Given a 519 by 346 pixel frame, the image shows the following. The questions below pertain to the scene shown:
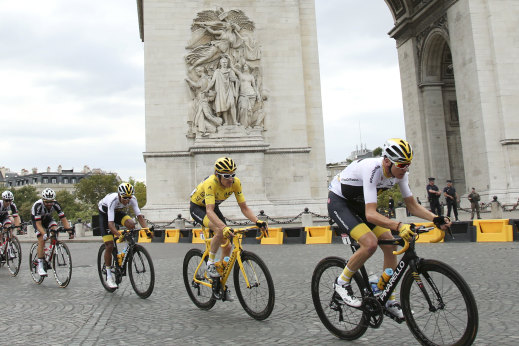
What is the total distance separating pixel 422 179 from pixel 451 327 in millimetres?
28114

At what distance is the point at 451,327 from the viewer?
13.4 feet

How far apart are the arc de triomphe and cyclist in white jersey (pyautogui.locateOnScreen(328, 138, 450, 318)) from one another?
54.1 feet

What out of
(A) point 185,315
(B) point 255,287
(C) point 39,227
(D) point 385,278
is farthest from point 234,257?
(C) point 39,227

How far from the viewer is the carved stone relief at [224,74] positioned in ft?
72.3

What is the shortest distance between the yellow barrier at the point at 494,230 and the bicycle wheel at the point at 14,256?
1066 centimetres

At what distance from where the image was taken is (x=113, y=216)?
7.96 m

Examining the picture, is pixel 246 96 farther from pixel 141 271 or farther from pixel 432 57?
pixel 141 271

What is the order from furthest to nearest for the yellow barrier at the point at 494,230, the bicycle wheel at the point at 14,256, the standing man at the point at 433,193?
the standing man at the point at 433,193
the yellow barrier at the point at 494,230
the bicycle wheel at the point at 14,256

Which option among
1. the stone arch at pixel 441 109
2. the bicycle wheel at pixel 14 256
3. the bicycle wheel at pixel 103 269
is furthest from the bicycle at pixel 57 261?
the stone arch at pixel 441 109

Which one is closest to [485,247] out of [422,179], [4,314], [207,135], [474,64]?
[4,314]

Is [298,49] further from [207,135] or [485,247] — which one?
[485,247]

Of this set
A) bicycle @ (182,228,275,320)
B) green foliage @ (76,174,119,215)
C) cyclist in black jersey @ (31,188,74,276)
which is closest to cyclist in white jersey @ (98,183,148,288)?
cyclist in black jersey @ (31,188,74,276)

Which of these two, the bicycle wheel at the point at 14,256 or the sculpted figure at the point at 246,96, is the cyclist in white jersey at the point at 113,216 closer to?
the bicycle wheel at the point at 14,256

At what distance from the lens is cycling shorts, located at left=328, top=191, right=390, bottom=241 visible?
4820 millimetres
